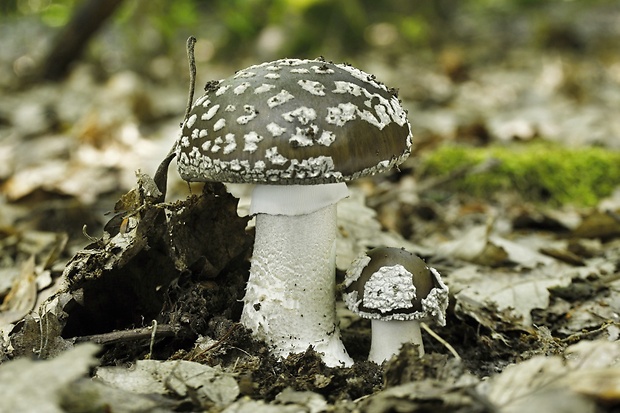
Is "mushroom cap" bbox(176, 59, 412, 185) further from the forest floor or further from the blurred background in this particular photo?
the blurred background

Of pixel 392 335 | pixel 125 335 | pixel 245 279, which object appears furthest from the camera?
pixel 245 279

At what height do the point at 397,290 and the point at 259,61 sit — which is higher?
the point at 259,61

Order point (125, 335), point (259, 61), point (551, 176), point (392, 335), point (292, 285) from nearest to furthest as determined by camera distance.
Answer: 1. point (125, 335)
2. point (392, 335)
3. point (292, 285)
4. point (551, 176)
5. point (259, 61)

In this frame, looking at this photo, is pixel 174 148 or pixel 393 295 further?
pixel 174 148

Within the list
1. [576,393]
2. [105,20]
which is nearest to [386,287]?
[576,393]

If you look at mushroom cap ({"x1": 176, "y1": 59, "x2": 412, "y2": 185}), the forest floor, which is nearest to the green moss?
the forest floor

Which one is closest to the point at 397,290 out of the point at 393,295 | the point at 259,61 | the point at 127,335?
the point at 393,295

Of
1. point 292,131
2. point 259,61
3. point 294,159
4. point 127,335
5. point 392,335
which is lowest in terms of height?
point 392,335

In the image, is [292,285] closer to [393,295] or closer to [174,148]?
[393,295]
